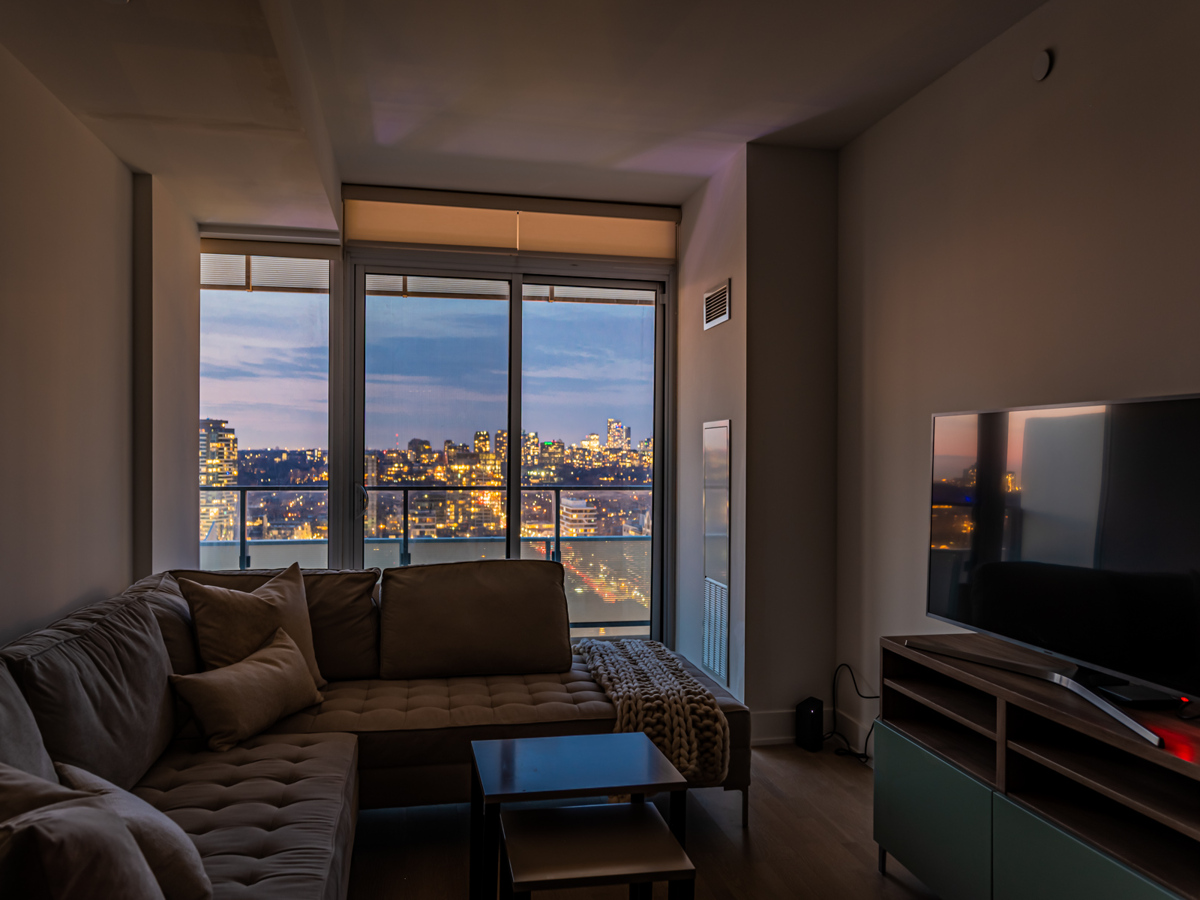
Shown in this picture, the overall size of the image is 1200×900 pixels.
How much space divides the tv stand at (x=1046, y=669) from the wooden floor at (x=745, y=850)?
2.47ft

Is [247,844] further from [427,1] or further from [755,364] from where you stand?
[755,364]

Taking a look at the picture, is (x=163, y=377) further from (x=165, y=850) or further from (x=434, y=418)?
(x=165, y=850)

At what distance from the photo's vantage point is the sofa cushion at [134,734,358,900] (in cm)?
165

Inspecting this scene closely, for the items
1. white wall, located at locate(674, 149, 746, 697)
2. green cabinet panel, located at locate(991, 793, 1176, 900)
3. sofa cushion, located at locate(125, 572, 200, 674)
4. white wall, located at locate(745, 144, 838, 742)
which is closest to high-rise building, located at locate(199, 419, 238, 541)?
sofa cushion, located at locate(125, 572, 200, 674)

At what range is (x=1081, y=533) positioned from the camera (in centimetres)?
193

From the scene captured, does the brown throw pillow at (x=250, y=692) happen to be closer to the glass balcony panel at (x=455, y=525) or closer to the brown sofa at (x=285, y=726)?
the brown sofa at (x=285, y=726)

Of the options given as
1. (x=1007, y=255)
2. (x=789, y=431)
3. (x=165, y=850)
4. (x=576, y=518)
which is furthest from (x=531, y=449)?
(x=165, y=850)

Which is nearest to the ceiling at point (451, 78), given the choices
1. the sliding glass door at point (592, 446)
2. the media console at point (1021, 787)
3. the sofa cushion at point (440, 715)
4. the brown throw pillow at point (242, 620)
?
the sliding glass door at point (592, 446)

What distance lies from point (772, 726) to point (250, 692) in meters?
2.34

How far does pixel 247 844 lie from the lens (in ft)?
5.79

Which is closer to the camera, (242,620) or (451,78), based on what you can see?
(242,620)

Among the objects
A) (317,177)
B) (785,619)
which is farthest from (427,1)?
(785,619)

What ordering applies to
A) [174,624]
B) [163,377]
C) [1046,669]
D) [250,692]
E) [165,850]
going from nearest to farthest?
1. [165,850]
2. [1046,669]
3. [250,692]
4. [174,624]
5. [163,377]

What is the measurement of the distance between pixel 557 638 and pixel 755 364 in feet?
5.10
